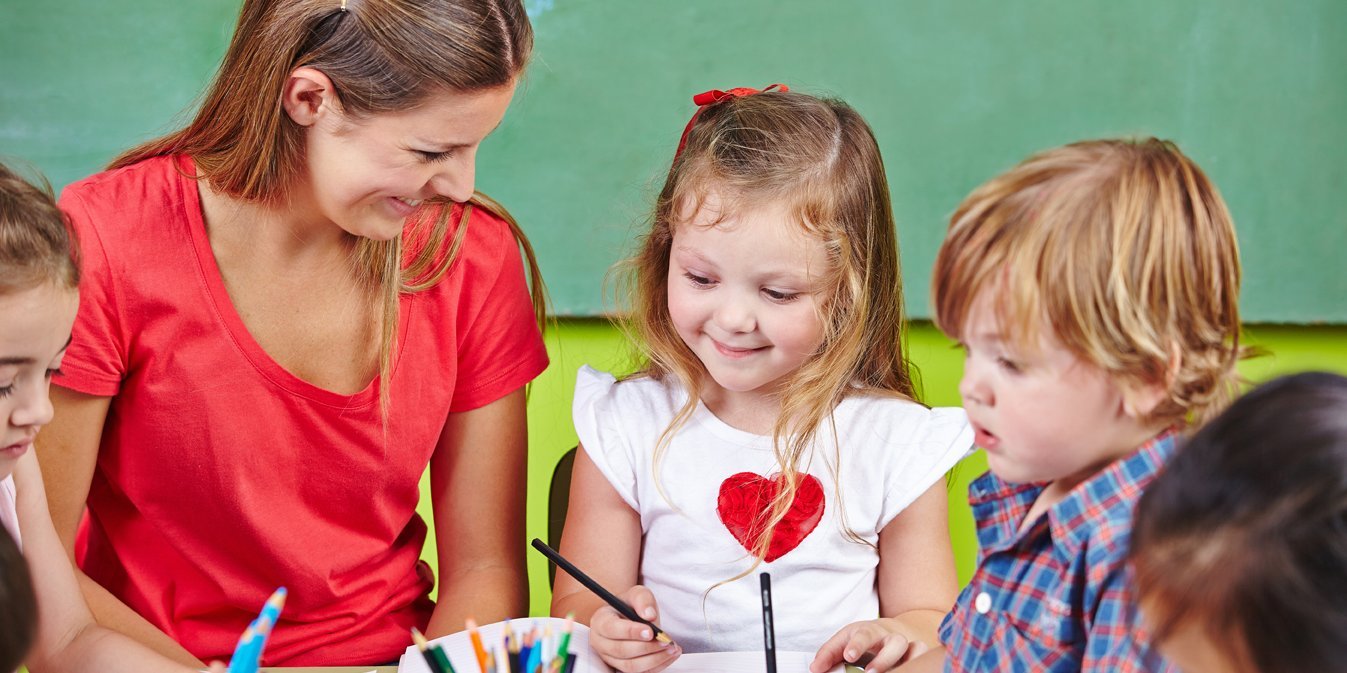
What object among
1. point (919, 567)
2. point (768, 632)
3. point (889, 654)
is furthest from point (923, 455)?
point (768, 632)

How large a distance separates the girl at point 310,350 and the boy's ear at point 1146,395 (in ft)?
1.75

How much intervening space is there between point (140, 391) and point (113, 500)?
13 centimetres

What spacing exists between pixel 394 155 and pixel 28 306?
0.94 feet

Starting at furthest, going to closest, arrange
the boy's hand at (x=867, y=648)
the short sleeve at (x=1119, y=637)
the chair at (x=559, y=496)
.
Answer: the chair at (x=559, y=496)
the boy's hand at (x=867, y=648)
the short sleeve at (x=1119, y=637)

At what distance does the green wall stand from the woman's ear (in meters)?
0.62

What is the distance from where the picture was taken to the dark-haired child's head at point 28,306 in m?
0.75

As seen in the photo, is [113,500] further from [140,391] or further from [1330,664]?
[1330,664]

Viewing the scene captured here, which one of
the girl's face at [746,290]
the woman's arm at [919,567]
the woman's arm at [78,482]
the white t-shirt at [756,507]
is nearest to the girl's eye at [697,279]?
the girl's face at [746,290]

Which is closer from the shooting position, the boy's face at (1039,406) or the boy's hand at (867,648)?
the boy's face at (1039,406)

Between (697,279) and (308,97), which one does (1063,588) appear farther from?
(308,97)

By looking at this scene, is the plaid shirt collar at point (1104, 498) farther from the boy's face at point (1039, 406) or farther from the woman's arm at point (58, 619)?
the woman's arm at point (58, 619)

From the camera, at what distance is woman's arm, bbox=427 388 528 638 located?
1159 mm

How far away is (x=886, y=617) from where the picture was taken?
1.07m

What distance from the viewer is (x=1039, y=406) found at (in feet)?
2.25
